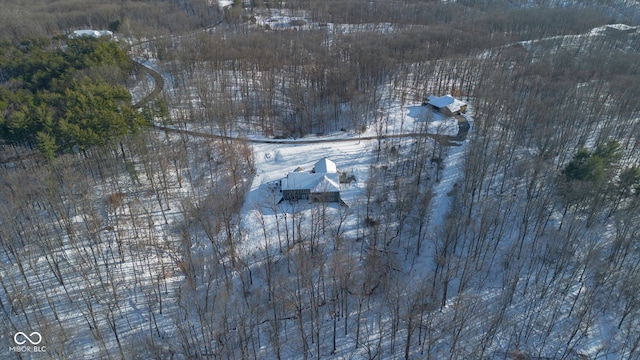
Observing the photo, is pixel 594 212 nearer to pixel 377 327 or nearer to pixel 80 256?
pixel 377 327

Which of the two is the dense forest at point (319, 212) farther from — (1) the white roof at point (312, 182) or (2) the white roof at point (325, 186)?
(2) the white roof at point (325, 186)

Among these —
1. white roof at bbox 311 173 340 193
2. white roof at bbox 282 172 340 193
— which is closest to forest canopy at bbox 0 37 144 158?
white roof at bbox 282 172 340 193

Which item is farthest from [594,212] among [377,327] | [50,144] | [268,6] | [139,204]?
[268,6]

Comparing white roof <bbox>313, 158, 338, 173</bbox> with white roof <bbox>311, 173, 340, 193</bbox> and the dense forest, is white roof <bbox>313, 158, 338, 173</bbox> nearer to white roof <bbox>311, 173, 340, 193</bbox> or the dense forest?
white roof <bbox>311, 173, 340, 193</bbox>

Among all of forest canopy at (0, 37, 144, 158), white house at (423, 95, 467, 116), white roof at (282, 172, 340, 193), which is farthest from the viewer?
white house at (423, 95, 467, 116)

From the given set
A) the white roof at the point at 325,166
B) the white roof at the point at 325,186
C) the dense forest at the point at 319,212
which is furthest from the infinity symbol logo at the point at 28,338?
the white roof at the point at 325,166
